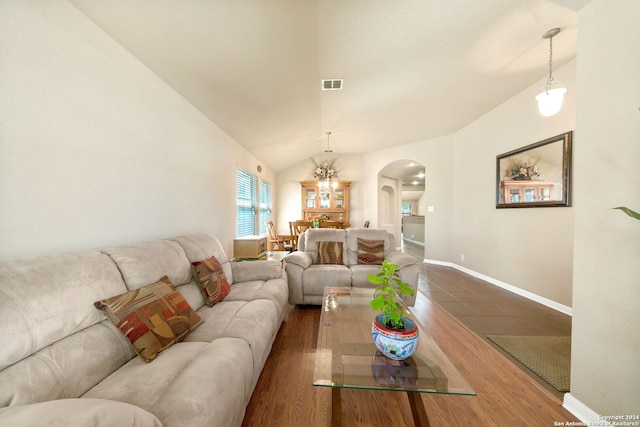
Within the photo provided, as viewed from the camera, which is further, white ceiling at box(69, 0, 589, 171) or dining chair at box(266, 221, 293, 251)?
dining chair at box(266, 221, 293, 251)

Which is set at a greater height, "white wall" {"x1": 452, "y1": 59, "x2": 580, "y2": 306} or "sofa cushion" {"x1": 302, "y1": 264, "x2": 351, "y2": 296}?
"white wall" {"x1": 452, "y1": 59, "x2": 580, "y2": 306}

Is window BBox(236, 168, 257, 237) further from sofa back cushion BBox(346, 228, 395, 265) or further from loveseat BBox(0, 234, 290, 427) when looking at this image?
loveseat BBox(0, 234, 290, 427)

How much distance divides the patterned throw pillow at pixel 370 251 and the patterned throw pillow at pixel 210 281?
178 centimetres

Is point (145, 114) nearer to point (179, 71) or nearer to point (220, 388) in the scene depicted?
point (179, 71)

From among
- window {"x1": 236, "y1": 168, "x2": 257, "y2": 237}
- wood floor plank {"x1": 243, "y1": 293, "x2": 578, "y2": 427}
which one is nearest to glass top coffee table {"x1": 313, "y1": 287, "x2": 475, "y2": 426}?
wood floor plank {"x1": 243, "y1": 293, "x2": 578, "y2": 427}

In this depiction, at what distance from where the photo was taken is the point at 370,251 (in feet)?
10.1

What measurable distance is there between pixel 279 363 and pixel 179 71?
8.59 feet

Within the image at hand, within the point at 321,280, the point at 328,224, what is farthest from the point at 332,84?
the point at 328,224

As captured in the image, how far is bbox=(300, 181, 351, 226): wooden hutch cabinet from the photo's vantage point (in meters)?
6.38

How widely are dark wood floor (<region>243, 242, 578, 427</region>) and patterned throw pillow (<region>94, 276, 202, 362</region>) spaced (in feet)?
2.11

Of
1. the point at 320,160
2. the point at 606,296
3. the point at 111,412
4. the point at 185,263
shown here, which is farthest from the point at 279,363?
the point at 320,160

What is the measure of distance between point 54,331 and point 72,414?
1.83 feet

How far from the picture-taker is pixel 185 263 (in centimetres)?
179

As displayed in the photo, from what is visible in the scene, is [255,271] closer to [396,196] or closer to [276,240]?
[276,240]
